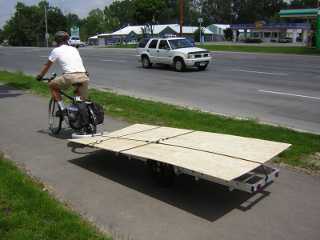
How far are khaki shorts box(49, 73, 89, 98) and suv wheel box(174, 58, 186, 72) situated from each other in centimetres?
1398

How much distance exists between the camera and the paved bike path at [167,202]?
4027 millimetres

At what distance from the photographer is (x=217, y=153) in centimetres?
493

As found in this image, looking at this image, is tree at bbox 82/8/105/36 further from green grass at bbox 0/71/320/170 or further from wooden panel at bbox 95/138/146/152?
wooden panel at bbox 95/138/146/152

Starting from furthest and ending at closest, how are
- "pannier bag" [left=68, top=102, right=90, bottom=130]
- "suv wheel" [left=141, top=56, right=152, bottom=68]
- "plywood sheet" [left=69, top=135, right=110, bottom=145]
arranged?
"suv wheel" [left=141, top=56, right=152, bottom=68] → "pannier bag" [left=68, top=102, right=90, bottom=130] → "plywood sheet" [left=69, top=135, right=110, bottom=145]

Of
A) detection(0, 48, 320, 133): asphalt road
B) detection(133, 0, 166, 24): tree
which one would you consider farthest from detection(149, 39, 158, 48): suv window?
detection(133, 0, 166, 24): tree

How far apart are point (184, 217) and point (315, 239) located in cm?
126

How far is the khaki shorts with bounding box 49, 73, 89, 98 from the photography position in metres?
7.30

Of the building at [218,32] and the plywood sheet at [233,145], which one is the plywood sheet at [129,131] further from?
the building at [218,32]

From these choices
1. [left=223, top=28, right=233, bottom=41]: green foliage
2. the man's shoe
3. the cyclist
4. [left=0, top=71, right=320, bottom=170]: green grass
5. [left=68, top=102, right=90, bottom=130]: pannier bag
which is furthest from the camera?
[left=223, top=28, right=233, bottom=41]: green foliage

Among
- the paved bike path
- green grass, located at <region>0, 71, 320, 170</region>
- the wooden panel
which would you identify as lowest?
the paved bike path

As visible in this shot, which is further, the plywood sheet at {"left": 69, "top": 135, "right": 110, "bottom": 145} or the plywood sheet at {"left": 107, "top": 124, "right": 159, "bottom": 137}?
the plywood sheet at {"left": 107, "top": 124, "right": 159, "bottom": 137}

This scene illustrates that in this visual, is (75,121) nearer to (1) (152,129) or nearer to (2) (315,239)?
(1) (152,129)

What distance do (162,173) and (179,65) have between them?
1659 centimetres

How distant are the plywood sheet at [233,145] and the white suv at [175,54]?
606 inches
